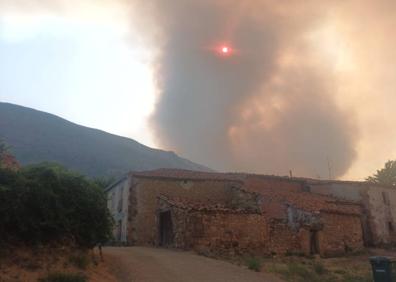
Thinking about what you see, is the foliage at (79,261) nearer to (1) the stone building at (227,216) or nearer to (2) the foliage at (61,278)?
(2) the foliage at (61,278)

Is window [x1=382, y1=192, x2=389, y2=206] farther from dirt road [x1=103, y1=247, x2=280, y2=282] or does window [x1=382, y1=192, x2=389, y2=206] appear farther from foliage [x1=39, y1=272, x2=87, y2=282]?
foliage [x1=39, y1=272, x2=87, y2=282]

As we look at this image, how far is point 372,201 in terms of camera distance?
126ft

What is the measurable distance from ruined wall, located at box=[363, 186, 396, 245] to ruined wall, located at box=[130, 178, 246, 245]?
13.7 m

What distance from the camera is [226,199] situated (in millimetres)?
32562

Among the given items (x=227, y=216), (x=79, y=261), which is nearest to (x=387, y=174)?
(x=227, y=216)

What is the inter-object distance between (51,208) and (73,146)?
255 feet

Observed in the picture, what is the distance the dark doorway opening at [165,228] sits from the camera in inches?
1055

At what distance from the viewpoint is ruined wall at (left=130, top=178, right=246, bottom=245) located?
93.9 ft

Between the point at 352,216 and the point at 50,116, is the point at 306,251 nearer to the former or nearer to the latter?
the point at 352,216

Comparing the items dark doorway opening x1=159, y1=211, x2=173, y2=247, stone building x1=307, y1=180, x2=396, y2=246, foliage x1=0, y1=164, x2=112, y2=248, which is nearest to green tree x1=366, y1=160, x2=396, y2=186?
stone building x1=307, y1=180, x2=396, y2=246

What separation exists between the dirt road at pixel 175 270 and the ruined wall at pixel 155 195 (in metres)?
9.55

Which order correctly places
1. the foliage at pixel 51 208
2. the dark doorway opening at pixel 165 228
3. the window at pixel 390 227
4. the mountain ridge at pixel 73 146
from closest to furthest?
the foliage at pixel 51 208
the dark doorway opening at pixel 165 228
the window at pixel 390 227
the mountain ridge at pixel 73 146

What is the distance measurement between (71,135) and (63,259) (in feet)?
282

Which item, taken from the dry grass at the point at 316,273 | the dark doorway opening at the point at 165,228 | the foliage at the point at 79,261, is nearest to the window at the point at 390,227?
the dry grass at the point at 316,273
